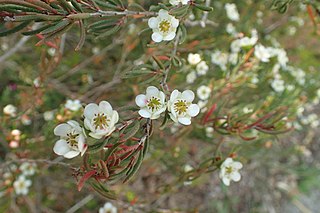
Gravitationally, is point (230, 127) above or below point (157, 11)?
below

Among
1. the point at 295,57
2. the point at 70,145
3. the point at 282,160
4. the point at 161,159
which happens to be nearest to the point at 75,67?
the point at 161,159

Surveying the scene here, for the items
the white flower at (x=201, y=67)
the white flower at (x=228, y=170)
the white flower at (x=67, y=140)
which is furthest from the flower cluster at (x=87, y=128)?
the white flower at (x=201, y=67)

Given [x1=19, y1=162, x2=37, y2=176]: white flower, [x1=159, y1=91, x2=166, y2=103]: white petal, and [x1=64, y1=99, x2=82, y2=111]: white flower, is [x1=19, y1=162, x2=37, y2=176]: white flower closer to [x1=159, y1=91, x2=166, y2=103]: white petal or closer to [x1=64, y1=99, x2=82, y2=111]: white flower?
[x1=64, y1=99, x2=82, y2=111]: white flower

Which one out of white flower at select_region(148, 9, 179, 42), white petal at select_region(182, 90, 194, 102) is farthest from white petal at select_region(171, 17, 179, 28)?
white petal at select_region(182, 90, 194, 102)

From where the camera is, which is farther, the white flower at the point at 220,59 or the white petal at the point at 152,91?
the white flower at the point at 220,59

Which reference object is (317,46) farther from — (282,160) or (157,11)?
(157,11)

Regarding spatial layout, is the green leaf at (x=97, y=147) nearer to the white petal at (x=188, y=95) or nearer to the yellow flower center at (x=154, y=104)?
the yellow flower center at (x=154, y=104)

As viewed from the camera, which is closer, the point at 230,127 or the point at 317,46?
the point at 230,127
